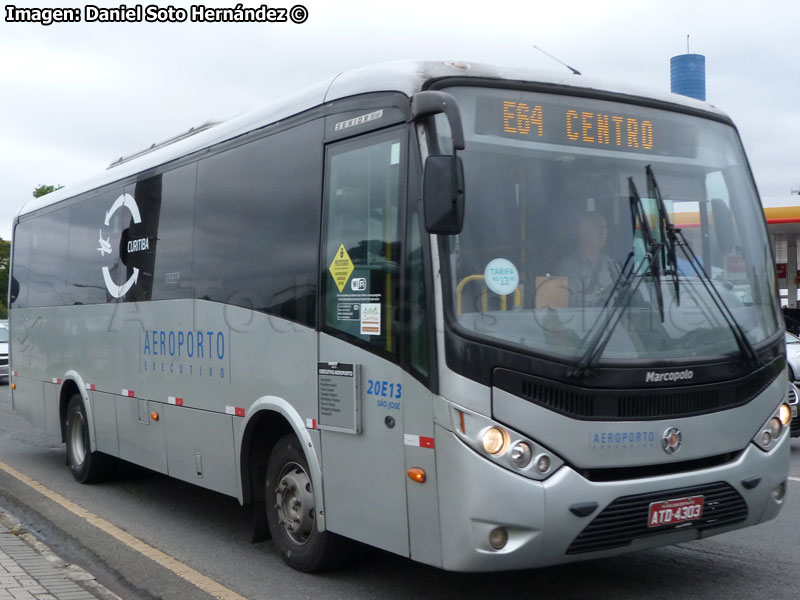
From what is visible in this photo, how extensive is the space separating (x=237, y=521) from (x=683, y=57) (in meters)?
91.1

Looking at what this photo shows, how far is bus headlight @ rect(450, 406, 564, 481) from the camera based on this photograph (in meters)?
4.86

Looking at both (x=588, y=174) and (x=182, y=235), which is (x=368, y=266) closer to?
(x=588, y=174)

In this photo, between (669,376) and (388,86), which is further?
(388,86)

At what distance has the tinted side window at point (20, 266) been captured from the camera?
12.3 metres

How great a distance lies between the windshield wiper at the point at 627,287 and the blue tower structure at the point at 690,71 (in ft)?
284

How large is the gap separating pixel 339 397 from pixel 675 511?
2.01 m

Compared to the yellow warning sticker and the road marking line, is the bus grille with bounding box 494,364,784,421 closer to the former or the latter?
the yellow warning sticker

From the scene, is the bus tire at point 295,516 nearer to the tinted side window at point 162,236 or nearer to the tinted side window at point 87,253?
the tinted side window at point 162,236

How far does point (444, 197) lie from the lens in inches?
193

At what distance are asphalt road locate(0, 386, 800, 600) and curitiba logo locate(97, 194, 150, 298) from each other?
208 cm

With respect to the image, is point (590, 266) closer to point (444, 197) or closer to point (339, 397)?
point (444, 197)

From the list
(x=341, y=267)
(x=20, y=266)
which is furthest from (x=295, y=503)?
(x=20, y=266)

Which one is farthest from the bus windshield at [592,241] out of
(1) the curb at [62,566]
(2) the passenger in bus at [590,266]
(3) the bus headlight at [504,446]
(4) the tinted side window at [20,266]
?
(4) the tinted side window at [20,266]

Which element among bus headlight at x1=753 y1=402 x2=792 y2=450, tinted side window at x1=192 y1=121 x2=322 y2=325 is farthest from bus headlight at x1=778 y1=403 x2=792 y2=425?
tinted side window at x1=192 y1=121 x2=322 y2=325
